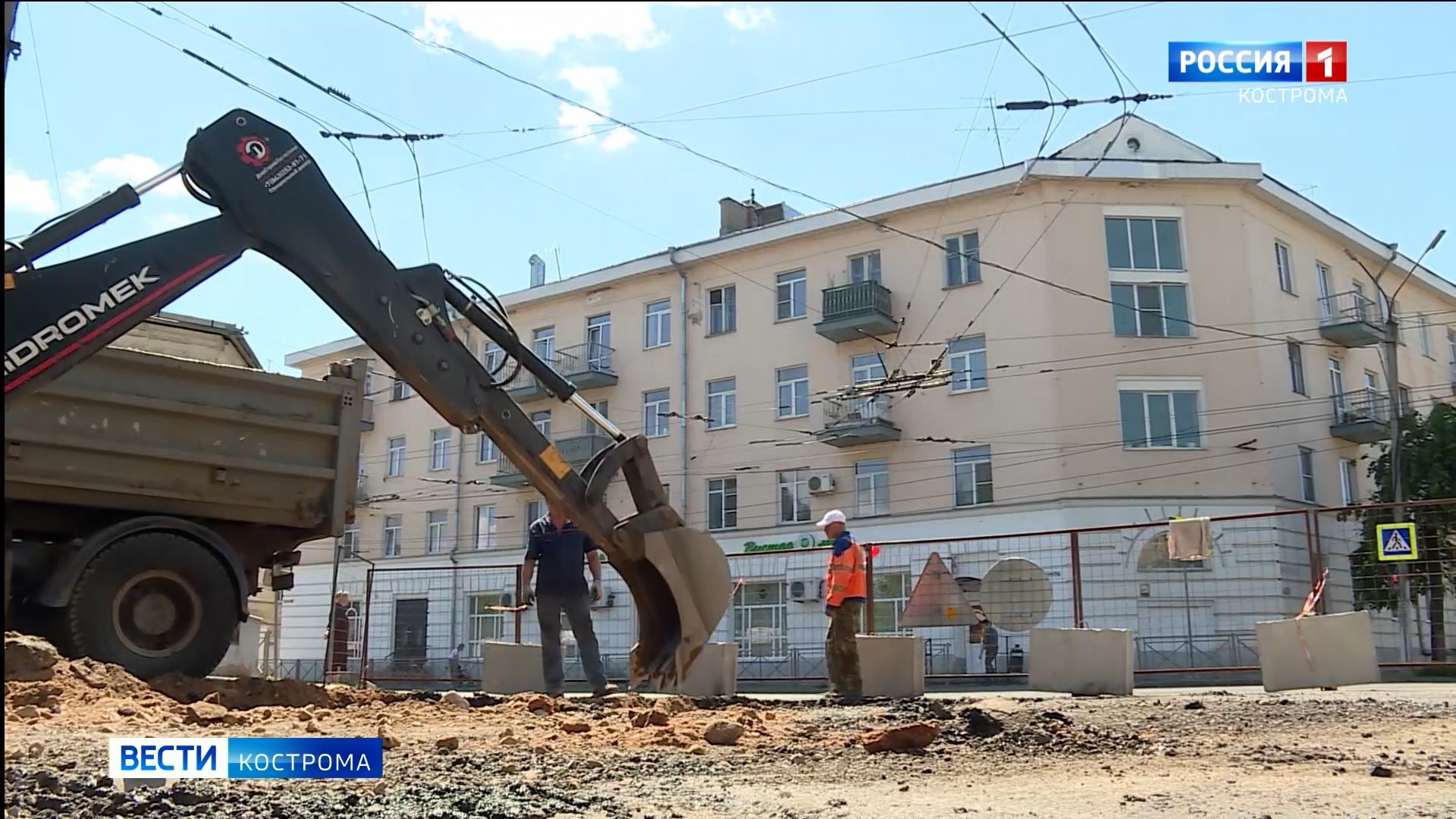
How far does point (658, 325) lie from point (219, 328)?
23.4m

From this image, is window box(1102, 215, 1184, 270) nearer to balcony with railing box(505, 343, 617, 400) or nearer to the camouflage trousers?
balcony with railing box(505, 343, 617, 400)

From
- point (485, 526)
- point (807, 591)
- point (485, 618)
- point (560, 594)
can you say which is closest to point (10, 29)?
point (560, 594)

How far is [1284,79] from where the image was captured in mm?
10391

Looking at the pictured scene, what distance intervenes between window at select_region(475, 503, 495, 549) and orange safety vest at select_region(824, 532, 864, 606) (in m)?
28.5

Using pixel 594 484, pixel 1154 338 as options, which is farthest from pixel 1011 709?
pixel 1154 338

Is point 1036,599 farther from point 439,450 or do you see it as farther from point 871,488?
point 439,450

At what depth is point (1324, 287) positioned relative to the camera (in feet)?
101

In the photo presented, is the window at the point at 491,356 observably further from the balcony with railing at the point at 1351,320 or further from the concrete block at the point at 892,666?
the balcony with railing at the point at 1351,320

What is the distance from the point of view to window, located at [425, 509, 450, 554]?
37938mm

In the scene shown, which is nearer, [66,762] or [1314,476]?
[66,762]

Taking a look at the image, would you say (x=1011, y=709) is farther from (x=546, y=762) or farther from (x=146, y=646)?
(x=146, y=646)

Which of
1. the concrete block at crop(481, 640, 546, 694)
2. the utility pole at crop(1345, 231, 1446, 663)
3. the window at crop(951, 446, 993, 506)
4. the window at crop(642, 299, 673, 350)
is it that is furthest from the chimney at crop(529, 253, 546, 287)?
the concrete block at crop(481, 640, 546, 694)

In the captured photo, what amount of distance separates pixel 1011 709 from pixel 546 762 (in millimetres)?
3479

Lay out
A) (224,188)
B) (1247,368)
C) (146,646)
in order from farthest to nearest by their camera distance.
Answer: (1247,368)
(146,646)
(224,188)
